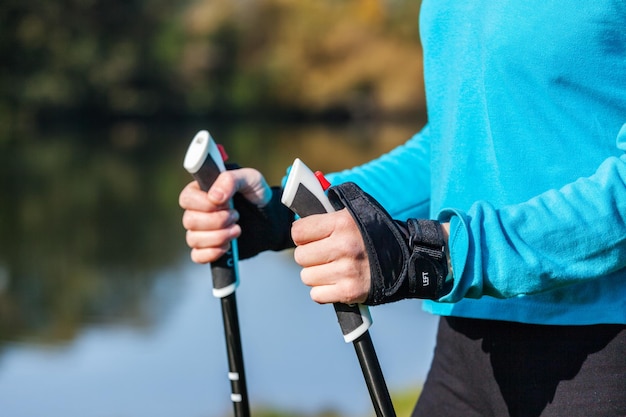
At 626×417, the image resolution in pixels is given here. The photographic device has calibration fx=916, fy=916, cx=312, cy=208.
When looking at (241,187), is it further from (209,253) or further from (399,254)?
(399,254)

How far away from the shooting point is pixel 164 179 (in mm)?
25203

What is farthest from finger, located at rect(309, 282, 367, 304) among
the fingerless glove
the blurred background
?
the blurred background

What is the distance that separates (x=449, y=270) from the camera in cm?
175

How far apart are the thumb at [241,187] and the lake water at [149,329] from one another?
4.41m

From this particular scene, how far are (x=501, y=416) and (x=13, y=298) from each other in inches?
404

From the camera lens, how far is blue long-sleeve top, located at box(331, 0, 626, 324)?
1.73m

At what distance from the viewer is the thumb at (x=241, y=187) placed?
2.15 meters

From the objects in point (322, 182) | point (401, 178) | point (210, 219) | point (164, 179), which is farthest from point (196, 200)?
point (164, 179)

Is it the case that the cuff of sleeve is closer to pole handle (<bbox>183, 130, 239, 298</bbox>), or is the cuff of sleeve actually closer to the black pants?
the black pants

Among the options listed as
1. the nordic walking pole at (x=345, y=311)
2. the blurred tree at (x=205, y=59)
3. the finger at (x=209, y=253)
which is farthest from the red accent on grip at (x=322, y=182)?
the blurred tree at (x=205, y=59)

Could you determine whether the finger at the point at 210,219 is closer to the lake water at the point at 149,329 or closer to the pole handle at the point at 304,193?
the pole handle at the point at 304,193

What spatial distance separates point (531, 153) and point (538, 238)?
315 mm

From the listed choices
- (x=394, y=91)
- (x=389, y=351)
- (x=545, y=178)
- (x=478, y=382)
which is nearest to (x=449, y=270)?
(x=545, y=178)

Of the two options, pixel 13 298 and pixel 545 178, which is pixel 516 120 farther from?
pixel 13 298
